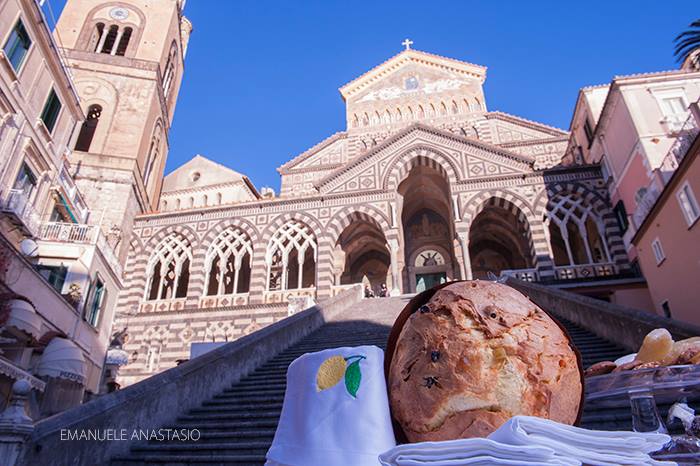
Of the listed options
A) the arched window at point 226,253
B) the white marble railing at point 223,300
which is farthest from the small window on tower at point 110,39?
the white marble railing at point 223,300

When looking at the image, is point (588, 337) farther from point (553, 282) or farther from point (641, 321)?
point (553, 282)

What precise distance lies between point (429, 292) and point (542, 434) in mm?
671

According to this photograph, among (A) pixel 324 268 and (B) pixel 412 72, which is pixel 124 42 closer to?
(B) pixel 412 72

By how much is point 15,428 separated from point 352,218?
18425 millimetres

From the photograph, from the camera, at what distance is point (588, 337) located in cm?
840

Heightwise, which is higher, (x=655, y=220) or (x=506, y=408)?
(x=655, y=220)

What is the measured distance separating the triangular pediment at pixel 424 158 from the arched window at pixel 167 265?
7.99m

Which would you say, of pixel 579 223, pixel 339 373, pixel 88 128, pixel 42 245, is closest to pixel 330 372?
pixel 339 373

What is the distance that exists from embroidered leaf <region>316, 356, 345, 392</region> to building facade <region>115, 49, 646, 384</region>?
52.6ft

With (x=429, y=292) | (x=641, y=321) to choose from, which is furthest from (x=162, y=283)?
(x=429, y=292)

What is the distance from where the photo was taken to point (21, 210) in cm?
1293

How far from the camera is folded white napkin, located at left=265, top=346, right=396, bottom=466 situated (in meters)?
1.39

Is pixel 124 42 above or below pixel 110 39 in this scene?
below

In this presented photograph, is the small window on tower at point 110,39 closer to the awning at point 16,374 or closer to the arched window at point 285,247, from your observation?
the arched window at point 285,247
